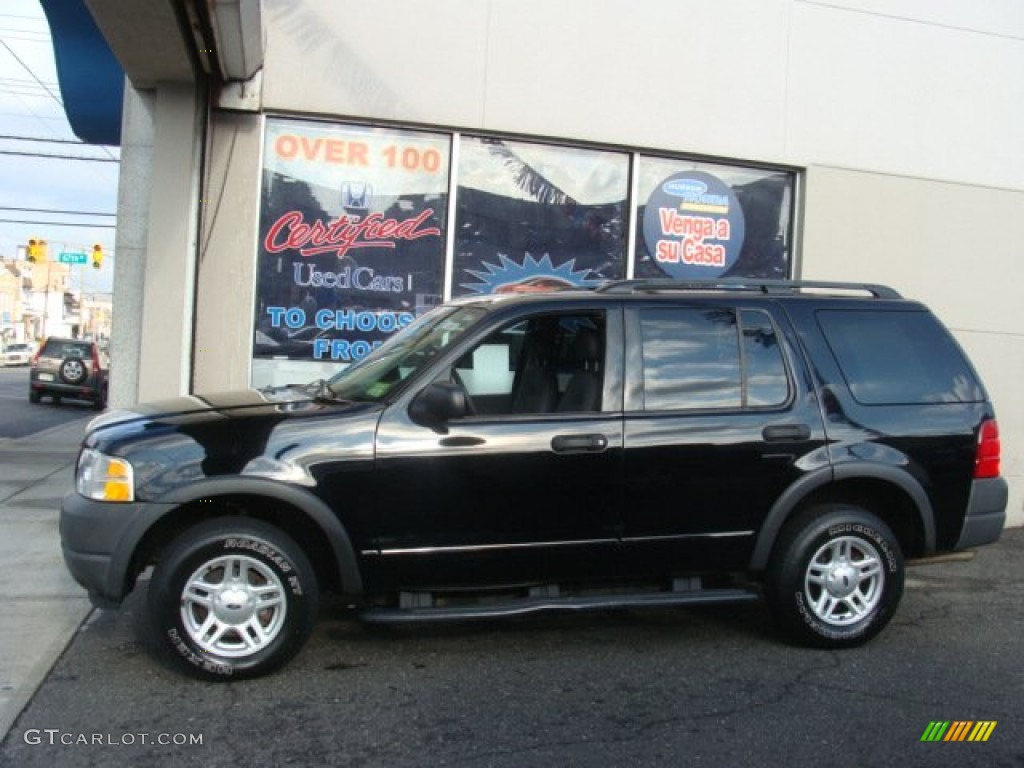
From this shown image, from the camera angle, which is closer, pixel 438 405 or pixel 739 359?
pixel 438 405

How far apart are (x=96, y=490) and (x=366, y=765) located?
1750mm

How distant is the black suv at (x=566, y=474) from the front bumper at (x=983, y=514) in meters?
0.01

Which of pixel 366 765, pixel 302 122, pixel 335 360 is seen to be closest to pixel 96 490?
pixel 366 765

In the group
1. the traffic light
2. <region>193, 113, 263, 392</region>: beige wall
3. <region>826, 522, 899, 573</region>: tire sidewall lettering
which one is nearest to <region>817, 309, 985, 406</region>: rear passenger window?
<region>826, 522, 899, 573</region>: tire sidewall lettering

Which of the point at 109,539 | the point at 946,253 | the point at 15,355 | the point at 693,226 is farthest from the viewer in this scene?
the point at 15,355

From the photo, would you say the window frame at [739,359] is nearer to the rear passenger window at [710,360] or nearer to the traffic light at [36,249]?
the rear passenger window at [710,360]

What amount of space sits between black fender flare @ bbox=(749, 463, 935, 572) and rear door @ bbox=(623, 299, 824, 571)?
48 mm

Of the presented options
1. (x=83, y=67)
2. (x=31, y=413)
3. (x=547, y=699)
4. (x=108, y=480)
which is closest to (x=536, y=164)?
(x=83, y=67)

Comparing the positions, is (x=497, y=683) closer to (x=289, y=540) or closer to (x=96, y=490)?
(x=289, y=540)

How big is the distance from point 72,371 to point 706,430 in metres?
20.7

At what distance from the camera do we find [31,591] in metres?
5.75

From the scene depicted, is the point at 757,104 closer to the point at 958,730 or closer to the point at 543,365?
the point at 543,365

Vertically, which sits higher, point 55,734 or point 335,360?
point 335,360

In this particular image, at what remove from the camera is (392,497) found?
4.36 meters
